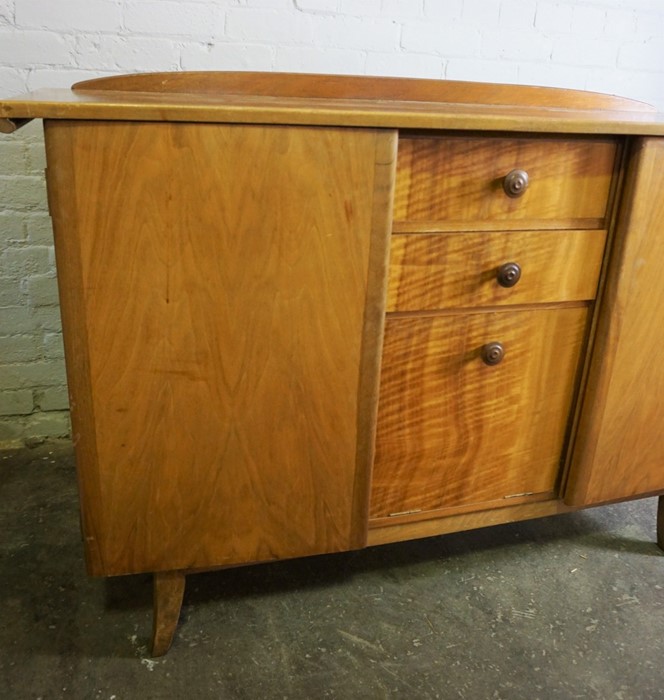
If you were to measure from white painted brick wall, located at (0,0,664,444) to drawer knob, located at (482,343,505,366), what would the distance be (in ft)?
2.88

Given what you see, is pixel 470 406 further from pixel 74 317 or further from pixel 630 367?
pixel 74 317

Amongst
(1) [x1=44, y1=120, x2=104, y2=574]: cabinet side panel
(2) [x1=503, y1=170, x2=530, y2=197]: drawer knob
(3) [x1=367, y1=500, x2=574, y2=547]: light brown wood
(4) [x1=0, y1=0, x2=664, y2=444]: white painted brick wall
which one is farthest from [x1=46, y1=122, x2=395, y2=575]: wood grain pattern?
(4) [x1=0, y1=0, x2=664, y2=444]: white painted brick wall

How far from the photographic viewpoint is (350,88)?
1.36 m

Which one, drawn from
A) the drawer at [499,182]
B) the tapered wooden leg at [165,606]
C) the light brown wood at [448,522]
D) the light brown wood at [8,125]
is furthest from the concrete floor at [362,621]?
the light brown wood at [8,125]

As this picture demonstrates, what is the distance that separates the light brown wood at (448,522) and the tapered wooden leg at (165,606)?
13.8 inches

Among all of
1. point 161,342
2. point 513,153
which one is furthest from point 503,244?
point 161,342

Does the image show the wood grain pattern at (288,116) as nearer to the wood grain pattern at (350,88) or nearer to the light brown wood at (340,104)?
the light brown wood at (340,104)

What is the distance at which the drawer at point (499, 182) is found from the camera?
100 cm

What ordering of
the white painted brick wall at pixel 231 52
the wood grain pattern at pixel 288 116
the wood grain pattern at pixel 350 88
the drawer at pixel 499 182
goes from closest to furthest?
the wood grain pattern at pixel 288 116
the drawer at pixel 499 182
the wood grain pattern at pixel 350 88
the white painted brick wall at pixel 231 52

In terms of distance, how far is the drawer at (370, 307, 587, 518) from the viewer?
112cm

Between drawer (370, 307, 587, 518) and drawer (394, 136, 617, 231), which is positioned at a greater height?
drawer (394, 136, 617, 231)

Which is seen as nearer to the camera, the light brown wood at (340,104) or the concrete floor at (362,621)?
the light brown wood at (340,104)

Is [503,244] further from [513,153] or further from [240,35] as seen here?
[240,35]

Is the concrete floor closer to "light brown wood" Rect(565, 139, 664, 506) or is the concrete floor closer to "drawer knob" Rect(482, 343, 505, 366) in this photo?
"light brown wood" Rect(565, 139, 664, 506)
